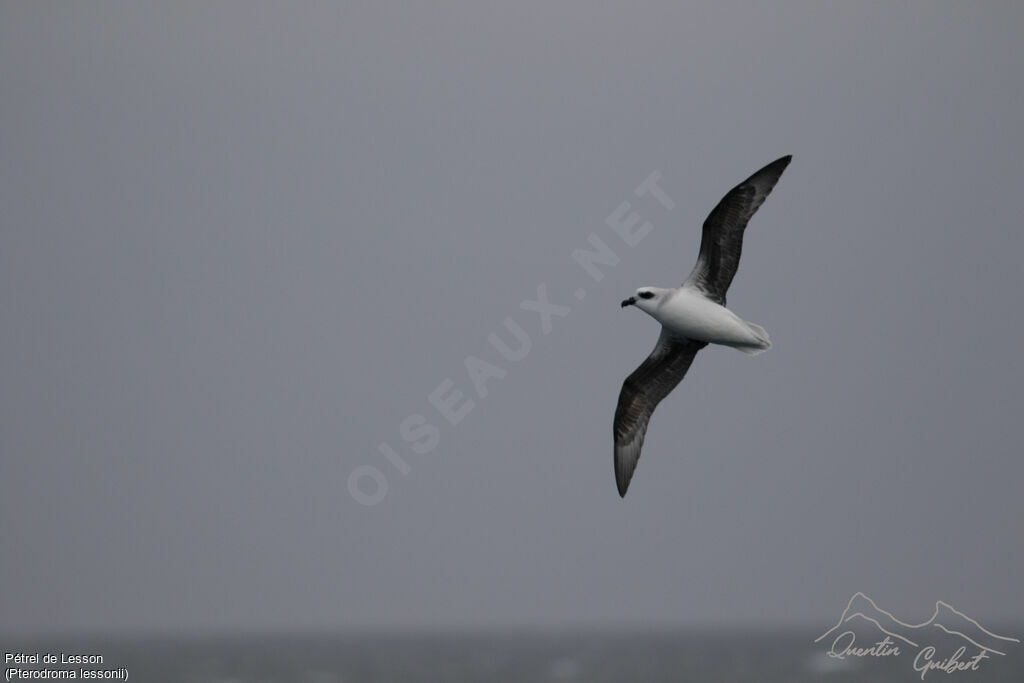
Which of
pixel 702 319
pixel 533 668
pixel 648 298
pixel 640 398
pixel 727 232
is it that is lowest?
pixel 533 668

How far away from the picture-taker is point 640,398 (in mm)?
24281

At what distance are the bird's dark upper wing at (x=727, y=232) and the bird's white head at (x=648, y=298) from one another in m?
0.55

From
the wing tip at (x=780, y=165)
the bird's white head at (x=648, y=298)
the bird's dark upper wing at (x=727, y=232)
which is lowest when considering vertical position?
the bird's white head at (x=648, y=298)

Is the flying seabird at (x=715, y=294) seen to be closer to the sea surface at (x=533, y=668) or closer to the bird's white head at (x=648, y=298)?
the bird's white head at (x=648, y=298)

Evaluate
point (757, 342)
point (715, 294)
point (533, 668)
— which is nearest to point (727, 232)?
point (715, 294)

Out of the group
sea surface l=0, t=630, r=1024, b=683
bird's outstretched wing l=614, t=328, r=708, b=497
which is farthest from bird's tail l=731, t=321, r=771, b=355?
sea surface l=0, t=630, r=1024, b=683

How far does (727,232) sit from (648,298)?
74.9 inches

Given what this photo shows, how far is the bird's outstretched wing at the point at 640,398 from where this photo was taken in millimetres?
23953

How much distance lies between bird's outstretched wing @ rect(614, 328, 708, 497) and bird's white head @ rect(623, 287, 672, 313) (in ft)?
5.14

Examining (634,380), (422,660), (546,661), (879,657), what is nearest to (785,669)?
(879,657)

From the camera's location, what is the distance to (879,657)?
99.9 meters

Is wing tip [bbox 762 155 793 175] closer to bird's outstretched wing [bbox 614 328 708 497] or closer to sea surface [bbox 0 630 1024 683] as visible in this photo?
bird's outstretched wing [bbox 614 328 708 497]

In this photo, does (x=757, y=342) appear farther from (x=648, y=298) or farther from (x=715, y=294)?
(x=648, y=298)

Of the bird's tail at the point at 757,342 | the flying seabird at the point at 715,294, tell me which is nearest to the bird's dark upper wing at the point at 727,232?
the flying seabird at the point at 715,294
